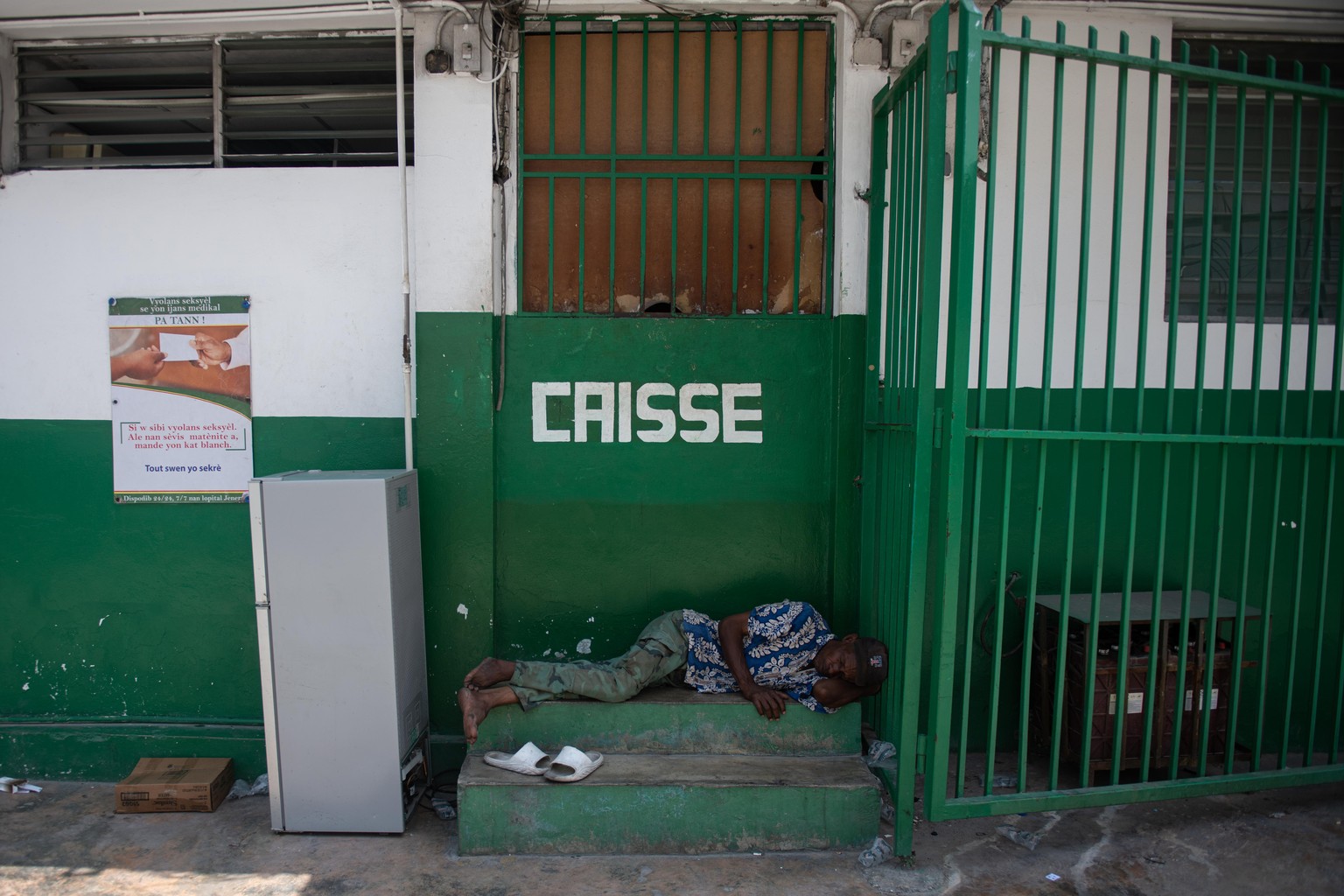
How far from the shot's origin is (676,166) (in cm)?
385

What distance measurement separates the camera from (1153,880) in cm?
301

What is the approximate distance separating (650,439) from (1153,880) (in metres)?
2.56

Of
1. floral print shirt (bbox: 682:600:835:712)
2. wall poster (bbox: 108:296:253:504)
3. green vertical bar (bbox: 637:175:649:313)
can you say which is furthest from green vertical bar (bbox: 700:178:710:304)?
wall poster (bbox: 108:296:253:504)

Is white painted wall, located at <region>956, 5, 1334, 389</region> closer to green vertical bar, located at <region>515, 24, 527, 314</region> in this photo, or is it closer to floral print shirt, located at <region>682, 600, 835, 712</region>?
floral print shirt, located at <region>682, 600, 835, 712</region>

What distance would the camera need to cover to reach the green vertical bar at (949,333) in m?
2.78

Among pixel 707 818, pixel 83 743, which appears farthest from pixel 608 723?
pixel 83 743

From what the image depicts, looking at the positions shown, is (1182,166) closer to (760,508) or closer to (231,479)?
(760,508)

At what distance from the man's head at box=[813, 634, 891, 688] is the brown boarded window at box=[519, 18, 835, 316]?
1.53m

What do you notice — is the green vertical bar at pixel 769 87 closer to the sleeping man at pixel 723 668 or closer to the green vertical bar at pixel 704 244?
the green vertical bar at pixel 704 244

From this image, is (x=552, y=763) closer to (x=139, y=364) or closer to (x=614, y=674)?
(x=614, y=674)

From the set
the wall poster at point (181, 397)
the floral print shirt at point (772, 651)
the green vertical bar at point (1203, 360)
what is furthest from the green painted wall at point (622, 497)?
the green vertical bar at point (1203, 360)

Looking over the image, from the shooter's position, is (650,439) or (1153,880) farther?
(650,439)

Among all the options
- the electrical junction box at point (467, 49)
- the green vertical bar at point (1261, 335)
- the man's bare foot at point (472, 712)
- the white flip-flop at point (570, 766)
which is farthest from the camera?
the electrical junction box at point (467, 49)

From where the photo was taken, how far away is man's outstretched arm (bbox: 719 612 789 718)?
3355 millimetres
